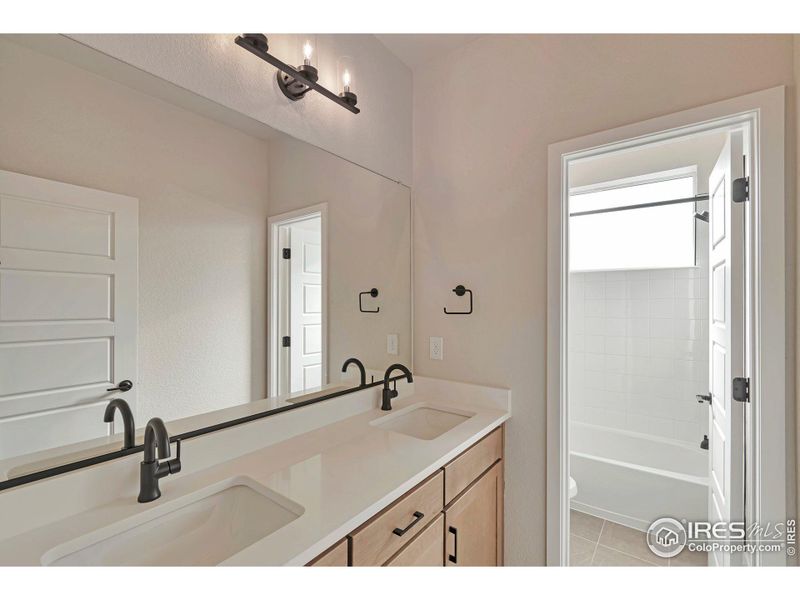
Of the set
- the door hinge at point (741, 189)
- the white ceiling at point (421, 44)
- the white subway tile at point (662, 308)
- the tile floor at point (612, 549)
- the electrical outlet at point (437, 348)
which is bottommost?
the tile floor at point (612, 549)

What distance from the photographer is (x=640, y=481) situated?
225 centimetres

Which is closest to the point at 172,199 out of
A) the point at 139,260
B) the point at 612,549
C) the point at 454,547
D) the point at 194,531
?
the point at 139,260

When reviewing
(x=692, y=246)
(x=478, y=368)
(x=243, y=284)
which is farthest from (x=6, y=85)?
(x=692, y=246)

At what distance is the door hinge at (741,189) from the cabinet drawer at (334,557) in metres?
1.65

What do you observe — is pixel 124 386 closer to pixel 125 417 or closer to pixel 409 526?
pixel 125 417

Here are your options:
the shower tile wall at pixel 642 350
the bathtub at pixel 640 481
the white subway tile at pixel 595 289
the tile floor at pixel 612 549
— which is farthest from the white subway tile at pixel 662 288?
the tile floor at pixel 612 549

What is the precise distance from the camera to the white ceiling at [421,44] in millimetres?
1802

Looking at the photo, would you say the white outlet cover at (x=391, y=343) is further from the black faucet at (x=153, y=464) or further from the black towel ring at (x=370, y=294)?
the black faucet at (x=153, y=464)

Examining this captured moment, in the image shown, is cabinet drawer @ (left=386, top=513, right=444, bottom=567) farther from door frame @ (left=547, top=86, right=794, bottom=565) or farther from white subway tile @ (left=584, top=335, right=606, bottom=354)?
white subway tile @ (left=584, top=335, right=606, bottom=354)

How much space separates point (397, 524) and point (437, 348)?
3.32ft

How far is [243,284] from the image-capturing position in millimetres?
1247

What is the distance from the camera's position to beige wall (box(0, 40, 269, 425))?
0.85 metres
